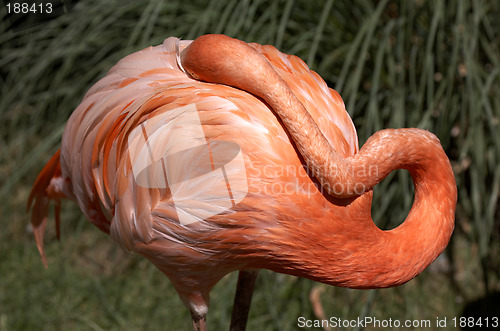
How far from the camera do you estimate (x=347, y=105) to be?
2154mm

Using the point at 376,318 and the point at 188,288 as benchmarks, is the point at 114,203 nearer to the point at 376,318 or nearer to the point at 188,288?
the point at 188,288

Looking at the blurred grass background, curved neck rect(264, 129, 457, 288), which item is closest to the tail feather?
the blurred grass background

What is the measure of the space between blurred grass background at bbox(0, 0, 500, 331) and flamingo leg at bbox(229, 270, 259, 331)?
1.40ft

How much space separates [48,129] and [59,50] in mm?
416

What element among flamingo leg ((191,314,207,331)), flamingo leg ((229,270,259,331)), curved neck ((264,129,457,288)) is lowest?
flamingo leg ((229,270,259,331))

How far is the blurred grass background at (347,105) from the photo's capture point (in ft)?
6.93

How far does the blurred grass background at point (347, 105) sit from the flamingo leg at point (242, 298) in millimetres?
428

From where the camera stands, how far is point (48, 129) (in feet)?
9.02

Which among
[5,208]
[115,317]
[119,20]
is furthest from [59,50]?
[115,317]

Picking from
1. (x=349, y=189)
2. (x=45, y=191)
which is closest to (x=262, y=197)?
(x=349, y=189)

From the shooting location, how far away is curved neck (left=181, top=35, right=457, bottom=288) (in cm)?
121

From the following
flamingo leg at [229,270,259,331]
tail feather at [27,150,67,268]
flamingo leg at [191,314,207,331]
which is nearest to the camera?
flamingo leg at [191,314,207,331]

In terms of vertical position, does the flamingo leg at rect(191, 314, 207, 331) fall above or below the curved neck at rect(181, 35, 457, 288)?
below

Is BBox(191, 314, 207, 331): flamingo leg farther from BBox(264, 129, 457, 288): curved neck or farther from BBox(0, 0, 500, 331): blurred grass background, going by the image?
BBox(0, 0, 500, 331): blurred grass background
